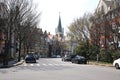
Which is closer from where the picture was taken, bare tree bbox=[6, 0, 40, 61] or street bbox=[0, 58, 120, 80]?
street bbox=[0, 58, 120, 80]

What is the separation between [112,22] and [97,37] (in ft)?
25.2

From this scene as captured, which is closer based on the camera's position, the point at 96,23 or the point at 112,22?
the point at 112,22

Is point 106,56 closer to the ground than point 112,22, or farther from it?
closer to the ground

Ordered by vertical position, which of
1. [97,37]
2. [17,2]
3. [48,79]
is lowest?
→ [48,79]

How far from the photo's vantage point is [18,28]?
50.4 metres

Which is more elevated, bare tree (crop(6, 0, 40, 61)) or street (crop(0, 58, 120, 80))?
bare tree (crop(6, 0, 40, 61))

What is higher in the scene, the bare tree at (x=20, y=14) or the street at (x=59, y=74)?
the bare tree at (x=20, y=14)

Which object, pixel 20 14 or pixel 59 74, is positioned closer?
pixel 59 74

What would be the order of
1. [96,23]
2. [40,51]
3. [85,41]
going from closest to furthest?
[96,23] < [85,41] < [40,51]

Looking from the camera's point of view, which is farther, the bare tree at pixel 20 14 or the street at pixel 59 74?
the bare tree at pixel 20 14

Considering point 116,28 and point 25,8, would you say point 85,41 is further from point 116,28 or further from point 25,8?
point 25,8

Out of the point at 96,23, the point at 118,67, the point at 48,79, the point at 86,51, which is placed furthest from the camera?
the point at 86,51

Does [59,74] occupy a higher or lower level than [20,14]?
lower

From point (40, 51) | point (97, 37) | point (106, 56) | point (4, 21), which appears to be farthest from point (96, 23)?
point (40, 51)
